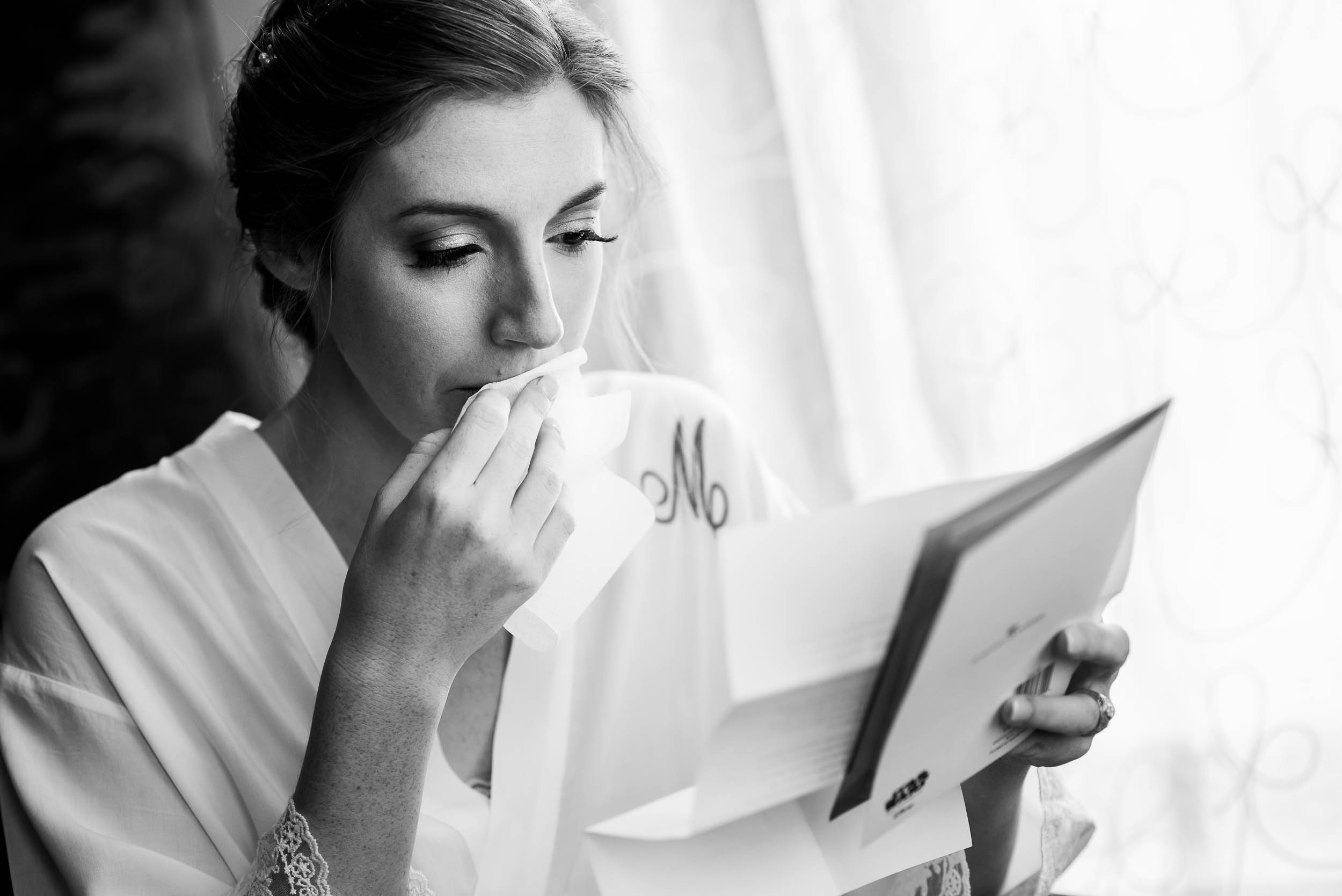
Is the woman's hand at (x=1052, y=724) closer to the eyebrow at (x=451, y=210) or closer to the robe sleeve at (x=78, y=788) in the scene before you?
the eyebrow at (x=451, y=210)

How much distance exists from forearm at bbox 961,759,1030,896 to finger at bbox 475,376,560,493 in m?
0.48

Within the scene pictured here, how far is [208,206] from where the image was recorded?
1780 mm

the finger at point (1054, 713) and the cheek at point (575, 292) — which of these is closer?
the finger at point (1054, 713)

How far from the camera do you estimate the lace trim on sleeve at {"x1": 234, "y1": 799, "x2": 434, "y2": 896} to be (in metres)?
0.82

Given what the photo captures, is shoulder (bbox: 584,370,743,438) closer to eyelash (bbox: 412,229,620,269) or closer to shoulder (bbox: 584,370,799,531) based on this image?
shoulder (bbox: 584,370,799,531)

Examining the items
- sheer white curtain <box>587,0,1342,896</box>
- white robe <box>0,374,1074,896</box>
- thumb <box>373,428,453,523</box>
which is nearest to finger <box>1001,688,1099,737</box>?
white robe <box>0,374,1074,896</box>

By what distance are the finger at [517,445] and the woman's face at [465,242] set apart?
0.20 ft

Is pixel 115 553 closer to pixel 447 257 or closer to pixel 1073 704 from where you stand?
pixel 447 257

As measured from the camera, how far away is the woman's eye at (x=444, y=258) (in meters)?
0.95

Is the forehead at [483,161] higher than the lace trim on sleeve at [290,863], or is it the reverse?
the forehead at [483,161]

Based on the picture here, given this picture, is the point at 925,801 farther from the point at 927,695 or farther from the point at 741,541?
the point at 741,541

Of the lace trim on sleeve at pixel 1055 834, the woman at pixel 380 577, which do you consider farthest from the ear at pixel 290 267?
the lace trim on sleeve at pixel 1055 834

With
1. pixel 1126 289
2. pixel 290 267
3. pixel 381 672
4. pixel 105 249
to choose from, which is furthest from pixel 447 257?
pixel 105 249

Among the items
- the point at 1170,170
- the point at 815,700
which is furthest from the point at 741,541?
the point at 1170,170
